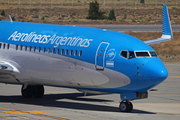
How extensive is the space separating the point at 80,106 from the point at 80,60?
3881 mm

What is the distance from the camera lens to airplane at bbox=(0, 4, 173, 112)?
878 inches

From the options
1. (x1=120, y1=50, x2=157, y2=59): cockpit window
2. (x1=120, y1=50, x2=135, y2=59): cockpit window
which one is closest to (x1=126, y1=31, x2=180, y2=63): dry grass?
(x1=120, y1=50, x2=157, y2=59): cockpit window

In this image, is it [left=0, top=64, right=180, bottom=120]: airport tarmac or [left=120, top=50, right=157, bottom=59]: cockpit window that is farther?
[left=120, top=50, right=157, bottom=59]: cockpit window

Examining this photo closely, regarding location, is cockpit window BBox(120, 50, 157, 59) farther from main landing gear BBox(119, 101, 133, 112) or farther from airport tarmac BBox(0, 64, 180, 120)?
airport tarmac BBox(0, 64, 180, 120)

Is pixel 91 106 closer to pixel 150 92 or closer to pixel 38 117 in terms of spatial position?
pixel 38 117

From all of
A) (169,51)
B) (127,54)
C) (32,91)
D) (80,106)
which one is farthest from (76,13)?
(127,54)

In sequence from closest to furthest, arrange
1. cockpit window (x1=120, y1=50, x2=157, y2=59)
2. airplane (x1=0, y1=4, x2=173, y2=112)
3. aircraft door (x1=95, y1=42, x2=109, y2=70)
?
airplane (x1=0, y1=4, x2=173, y2=112) → cockpit window (x1=120, y1=50, x2=157, y2=59) → aircraft door (x1=95, y1=42, x2=109, y2=70)

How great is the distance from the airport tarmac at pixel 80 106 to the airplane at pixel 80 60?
131cm

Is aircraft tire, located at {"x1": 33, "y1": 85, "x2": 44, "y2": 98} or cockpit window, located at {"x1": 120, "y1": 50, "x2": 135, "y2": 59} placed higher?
cockpit window, located at {"x1": 120, "y1": 50, "x2": 135, "y2": 59}

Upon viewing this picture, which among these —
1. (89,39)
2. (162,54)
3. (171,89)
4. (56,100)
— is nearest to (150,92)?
(171,89)

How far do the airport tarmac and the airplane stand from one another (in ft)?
4.30

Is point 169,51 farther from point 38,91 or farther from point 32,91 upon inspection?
point 32,91

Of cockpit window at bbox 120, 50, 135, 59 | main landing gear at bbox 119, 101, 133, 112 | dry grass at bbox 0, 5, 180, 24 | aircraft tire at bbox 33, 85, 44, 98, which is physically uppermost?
cockpit window at bbox 120, 50, 135, 59

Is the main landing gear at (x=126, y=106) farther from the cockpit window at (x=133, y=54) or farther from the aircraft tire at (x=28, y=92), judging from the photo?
the aircraft tire at (x=28, y=92)
